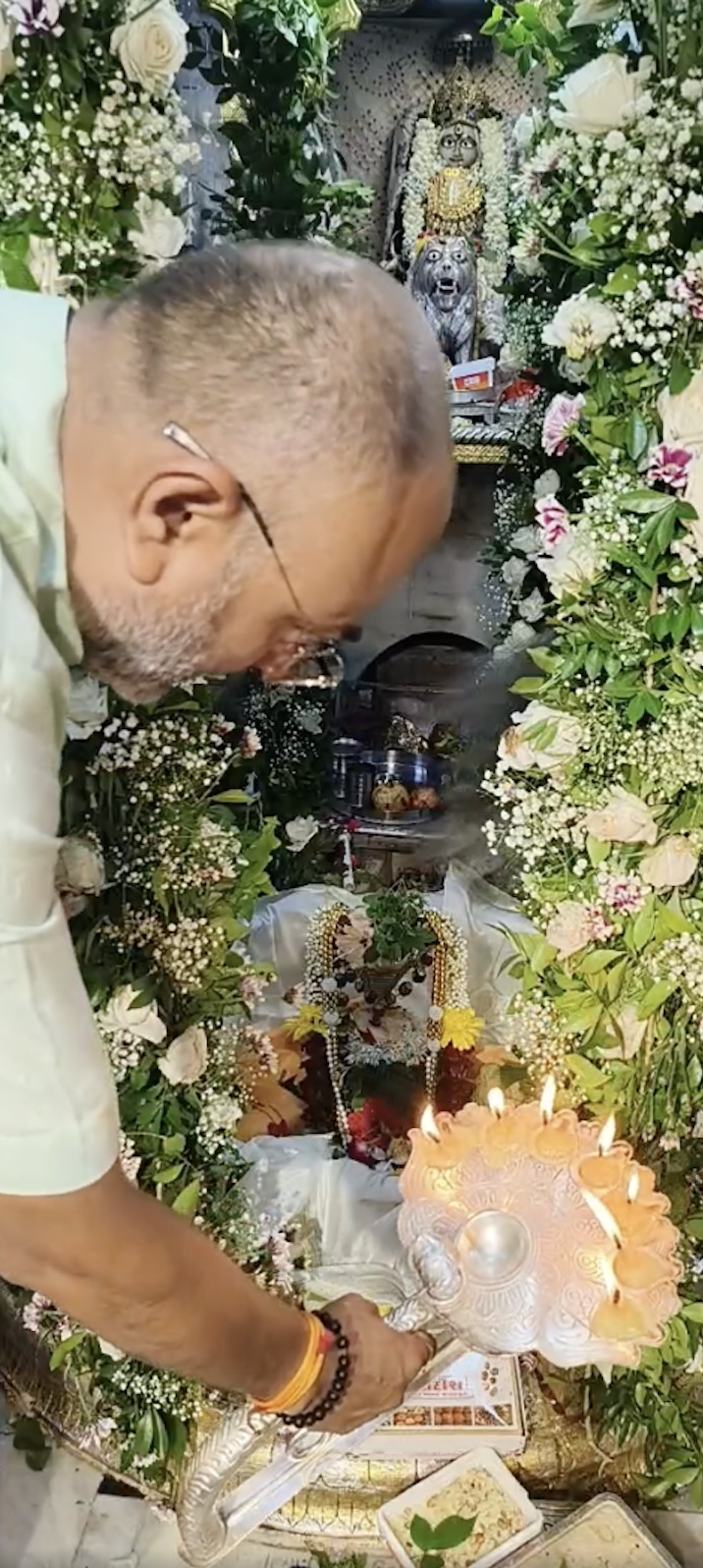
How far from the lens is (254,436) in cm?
77

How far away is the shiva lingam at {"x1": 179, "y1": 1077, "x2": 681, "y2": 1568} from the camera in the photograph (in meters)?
1.12

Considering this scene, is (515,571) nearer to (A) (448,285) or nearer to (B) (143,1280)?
(A) (448,285)

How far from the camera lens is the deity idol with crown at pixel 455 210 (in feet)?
9.53

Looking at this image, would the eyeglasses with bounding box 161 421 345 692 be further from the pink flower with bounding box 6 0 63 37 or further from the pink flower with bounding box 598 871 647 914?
the pink flower with bounding box 6 0 63 37

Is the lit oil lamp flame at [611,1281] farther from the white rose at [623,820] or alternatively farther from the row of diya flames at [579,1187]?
the white rose at [623,820]

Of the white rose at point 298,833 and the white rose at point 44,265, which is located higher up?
the white rose at point 44,265

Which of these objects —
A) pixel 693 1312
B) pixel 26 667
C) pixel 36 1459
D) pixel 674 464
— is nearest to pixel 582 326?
pixel 674 464

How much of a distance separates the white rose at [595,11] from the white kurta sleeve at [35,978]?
99 cm

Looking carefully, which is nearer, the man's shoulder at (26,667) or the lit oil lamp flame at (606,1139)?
the man's shoulder at (26,667)

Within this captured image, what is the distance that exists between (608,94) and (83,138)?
1.66 feet

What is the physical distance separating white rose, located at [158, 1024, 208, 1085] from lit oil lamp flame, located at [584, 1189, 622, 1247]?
52 centimetres

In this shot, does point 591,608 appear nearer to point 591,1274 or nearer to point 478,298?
point 591,1274

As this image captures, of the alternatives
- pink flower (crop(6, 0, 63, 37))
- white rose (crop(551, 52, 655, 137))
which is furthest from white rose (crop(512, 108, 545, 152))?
pink flower (crop(6, 0, 63, 37))

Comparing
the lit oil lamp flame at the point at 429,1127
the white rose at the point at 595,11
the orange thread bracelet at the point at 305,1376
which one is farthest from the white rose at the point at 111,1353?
the white rose at the point at 595,11
